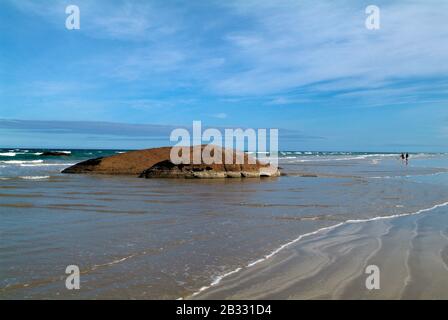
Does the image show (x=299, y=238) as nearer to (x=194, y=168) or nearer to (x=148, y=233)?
(x=148, y=233)

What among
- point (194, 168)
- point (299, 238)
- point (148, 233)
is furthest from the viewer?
point (194, 168)

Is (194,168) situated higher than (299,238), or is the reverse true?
(194,168)

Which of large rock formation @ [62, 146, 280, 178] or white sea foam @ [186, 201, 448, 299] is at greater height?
large rock formation @ [62, 146, 280, 178]

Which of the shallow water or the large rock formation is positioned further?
the large rock formation

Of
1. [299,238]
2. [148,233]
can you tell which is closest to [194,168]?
[148,233]

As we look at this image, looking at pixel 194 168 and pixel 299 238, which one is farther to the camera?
pixel 194 168

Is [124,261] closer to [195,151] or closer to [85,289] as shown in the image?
[85,289]

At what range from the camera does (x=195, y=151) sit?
23812 millimetres

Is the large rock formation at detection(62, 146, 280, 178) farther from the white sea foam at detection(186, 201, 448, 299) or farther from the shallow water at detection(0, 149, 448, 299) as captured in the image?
the white sea foam at detection(186, 201, 448, 299)

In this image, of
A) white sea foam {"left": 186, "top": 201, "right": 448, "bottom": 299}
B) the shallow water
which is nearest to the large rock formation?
→ the shallow water

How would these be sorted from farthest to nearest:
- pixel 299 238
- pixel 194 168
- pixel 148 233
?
1. pixel 194 168
2. pixel 148 233
3. pixel 299 238

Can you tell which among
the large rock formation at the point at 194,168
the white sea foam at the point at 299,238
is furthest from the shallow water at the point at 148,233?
the large rock formation at the point at 194,168
